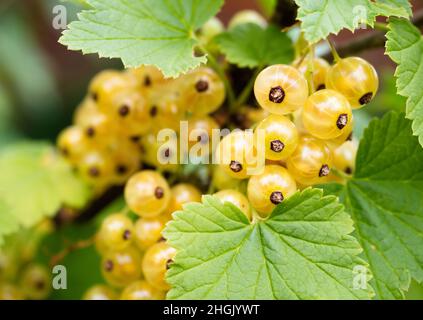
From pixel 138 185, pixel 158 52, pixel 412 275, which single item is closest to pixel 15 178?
pixel 138 185

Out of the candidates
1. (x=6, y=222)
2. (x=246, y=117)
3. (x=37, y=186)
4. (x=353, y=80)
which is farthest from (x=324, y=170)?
(x=37, y=186)

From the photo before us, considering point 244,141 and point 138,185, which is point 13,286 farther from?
point 244,141

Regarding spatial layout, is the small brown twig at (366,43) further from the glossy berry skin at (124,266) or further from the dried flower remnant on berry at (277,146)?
the glossy berry skin at (124,266)

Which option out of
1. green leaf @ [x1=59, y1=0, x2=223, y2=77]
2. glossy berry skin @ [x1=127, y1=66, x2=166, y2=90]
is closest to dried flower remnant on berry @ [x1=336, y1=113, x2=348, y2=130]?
green leaf @ [x1=59, y1=0, x2=223, y2=77]

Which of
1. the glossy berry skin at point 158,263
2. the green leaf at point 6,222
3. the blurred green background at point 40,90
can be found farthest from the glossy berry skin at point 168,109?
the blurred green background at point 40,90

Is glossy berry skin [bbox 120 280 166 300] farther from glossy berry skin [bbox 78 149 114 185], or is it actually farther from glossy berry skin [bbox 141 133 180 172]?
glossy berry skin [bbox 78 149 114 185]
